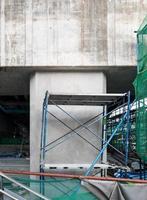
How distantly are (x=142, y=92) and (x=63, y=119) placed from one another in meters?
2.19

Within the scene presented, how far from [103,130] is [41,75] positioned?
6.89 feet

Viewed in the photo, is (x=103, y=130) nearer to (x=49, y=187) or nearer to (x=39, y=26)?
(x=39, y=26)

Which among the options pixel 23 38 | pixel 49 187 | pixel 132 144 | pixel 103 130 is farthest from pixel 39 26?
pixel 132 144

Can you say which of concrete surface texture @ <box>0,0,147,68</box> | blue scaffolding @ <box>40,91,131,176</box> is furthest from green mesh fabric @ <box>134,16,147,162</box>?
concrete surface texture @ <box>0,0,147,68</box>

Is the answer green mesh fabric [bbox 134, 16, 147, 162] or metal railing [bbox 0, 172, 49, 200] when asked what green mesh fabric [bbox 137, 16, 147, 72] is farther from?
metal railing [bbox 0, 172, 49, 200]

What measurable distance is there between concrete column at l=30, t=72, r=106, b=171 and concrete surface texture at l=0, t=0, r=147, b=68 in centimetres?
43

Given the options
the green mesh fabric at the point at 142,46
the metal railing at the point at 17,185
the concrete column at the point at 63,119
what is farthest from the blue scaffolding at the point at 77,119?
the metal railing at the point at 17,185

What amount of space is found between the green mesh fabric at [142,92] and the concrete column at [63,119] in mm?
1156

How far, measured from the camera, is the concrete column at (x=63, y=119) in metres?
10.7

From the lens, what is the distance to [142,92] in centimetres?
982

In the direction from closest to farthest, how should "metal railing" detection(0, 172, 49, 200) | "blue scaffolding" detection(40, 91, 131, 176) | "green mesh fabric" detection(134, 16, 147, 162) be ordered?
"metal railing" detection(0, 172, 49, 200) < "green mesh fabric" detection(134, 16, 147, 162) < "blue scaffolding" detection(40, 91, 131, 176)

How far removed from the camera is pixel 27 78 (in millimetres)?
11664

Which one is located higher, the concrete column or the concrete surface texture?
the concrete surface texture

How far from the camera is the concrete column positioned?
10.7 meters
